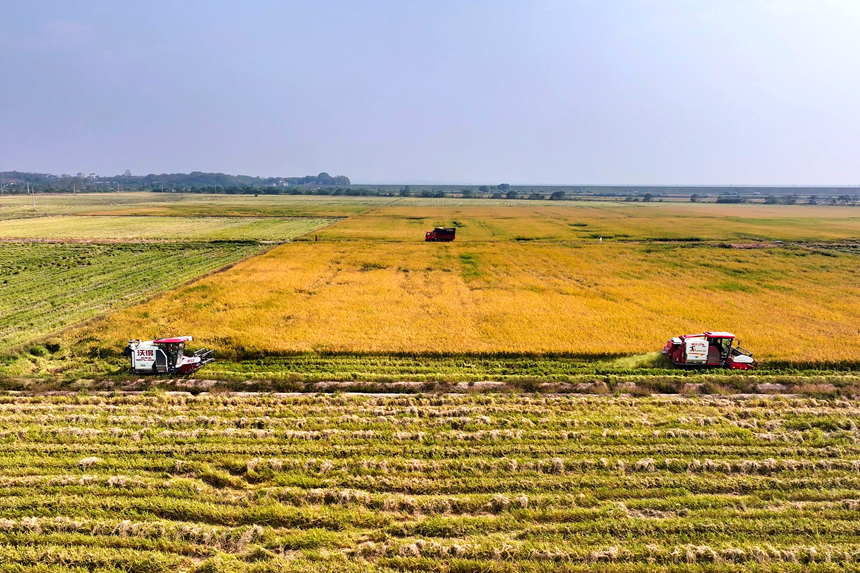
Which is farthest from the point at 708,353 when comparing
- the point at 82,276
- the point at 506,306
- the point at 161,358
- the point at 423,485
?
the point at 82,276

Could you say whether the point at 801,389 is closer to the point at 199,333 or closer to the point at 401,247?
the point at 199,333

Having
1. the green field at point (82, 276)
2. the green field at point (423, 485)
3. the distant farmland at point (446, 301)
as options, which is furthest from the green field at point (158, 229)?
the green field at point (423, 485)

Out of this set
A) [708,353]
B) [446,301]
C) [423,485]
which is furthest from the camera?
[446,301]

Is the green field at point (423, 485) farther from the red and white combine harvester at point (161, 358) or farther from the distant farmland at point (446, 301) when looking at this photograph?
the distant farmland at point (446, 301)

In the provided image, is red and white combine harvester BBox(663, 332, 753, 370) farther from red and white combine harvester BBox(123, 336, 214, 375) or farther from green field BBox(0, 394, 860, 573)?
red and white combine harvester BBox(123, 336, 214, 375)

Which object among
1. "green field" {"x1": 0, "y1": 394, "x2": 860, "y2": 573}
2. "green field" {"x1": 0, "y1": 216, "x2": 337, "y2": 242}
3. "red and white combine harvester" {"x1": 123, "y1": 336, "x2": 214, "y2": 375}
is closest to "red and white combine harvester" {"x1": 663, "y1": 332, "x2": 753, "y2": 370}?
"green field" {"x1": 0, "y1": 394, "x2": 860, "y2": 573}

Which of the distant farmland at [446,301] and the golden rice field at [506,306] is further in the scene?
the golden rice field at [506,306]

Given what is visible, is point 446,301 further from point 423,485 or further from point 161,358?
point 423,485

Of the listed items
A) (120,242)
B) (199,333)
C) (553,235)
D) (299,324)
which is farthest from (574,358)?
(120,242)
